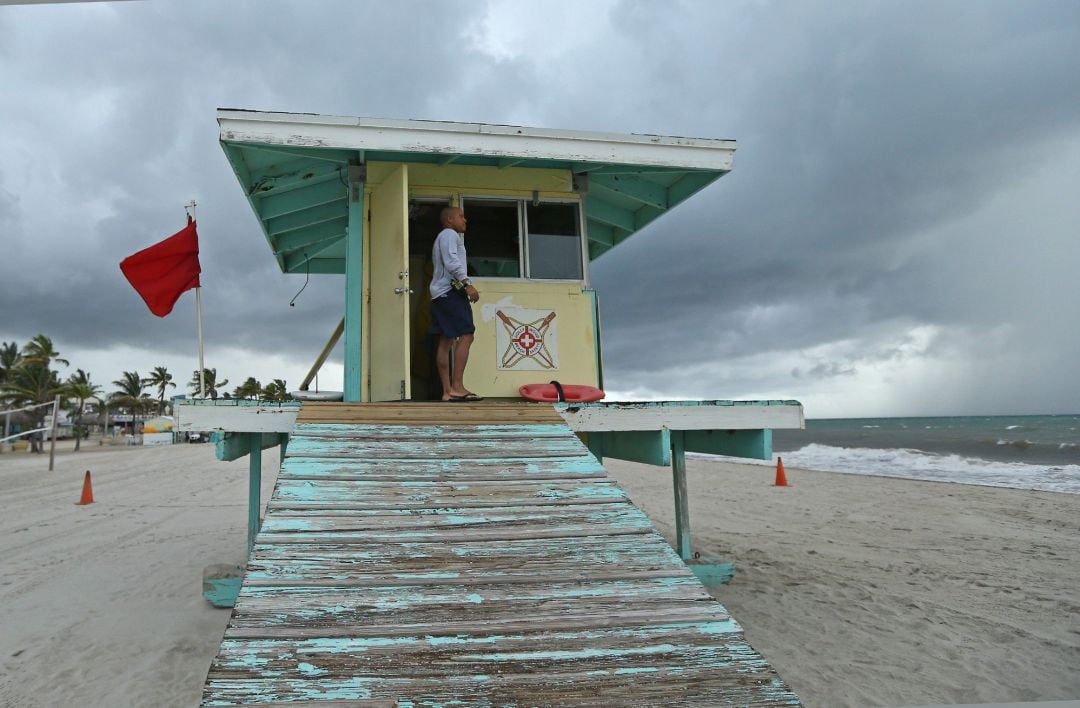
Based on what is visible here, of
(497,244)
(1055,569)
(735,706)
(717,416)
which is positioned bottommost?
(1055,569)

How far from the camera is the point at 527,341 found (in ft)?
20.7

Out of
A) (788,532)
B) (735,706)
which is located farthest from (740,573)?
(735,706)

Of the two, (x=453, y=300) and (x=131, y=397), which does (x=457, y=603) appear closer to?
(x=453, y=300)

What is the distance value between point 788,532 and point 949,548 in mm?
2226

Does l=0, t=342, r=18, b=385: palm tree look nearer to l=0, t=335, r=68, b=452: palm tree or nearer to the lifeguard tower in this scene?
l=0, t=335, r=68, b=452: palm tree

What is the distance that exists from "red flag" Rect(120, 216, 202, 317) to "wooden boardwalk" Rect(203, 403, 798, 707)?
3.91 m

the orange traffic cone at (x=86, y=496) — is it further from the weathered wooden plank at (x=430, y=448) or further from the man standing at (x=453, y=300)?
the weathered wooden plank at (x=430, y=448)

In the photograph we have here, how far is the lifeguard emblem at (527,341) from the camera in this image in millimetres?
6246

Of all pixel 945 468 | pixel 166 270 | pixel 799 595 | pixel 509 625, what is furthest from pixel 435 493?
pixel 945 468

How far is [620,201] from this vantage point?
25.6 ft

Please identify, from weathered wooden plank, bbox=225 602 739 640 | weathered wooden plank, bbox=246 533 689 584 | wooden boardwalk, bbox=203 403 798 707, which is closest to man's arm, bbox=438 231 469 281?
wooden boardwalk, bbox=203 403 798 707

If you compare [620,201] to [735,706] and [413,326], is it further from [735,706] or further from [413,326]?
[735,706]

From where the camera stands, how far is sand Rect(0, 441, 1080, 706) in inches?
177

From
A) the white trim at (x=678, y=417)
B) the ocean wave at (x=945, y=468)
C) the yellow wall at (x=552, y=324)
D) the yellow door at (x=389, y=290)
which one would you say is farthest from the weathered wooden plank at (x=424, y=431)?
the ocean wave at (x=945, y=468)
